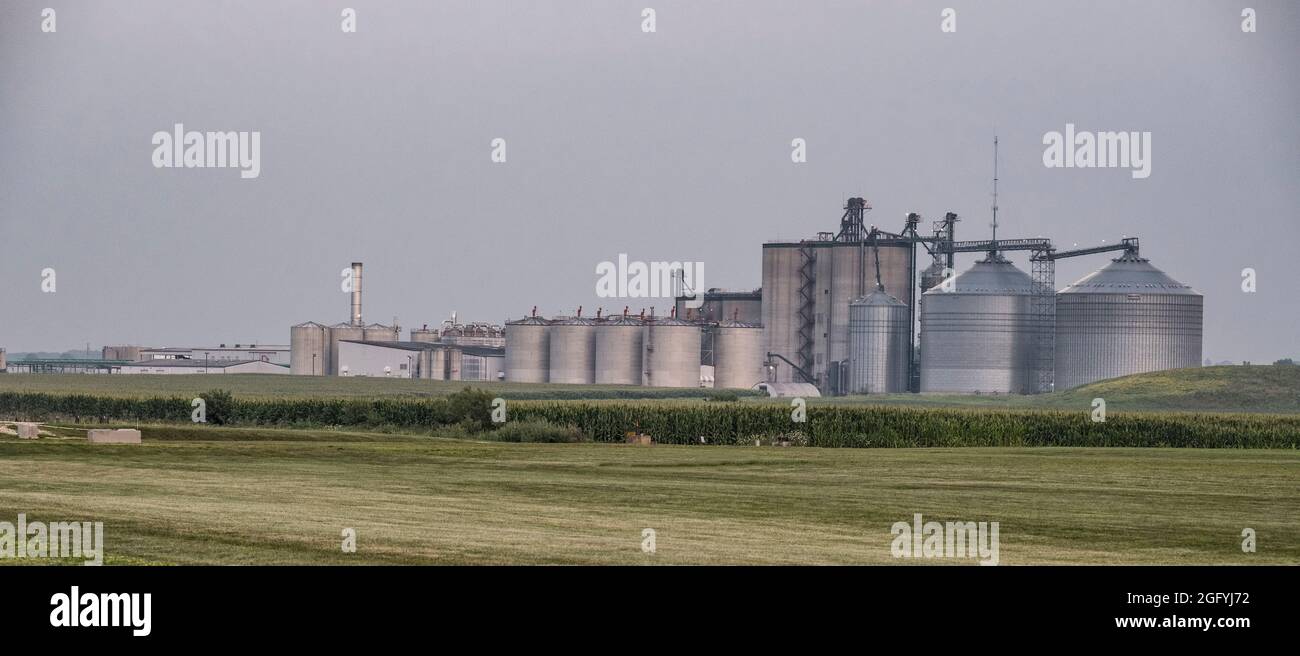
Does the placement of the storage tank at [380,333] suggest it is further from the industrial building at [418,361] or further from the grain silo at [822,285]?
the grain silo at [822,285]

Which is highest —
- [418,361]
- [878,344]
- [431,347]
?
[878,344]

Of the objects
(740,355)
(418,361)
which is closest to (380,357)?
(418,361)

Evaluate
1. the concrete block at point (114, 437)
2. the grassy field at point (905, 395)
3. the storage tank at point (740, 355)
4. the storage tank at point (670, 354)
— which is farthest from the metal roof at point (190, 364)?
the concrete block at point (114, 437)

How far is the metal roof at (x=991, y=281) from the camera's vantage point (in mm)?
135125

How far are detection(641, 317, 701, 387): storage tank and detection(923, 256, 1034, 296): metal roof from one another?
23421mm

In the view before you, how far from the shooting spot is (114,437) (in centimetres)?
5906

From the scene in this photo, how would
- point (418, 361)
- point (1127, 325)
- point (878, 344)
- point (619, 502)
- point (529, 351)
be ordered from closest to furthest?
1. point (619, 502)
2. point (1127, 325)
3. point (878, 344)
4. point (529, 351)
5. point (418, 361)

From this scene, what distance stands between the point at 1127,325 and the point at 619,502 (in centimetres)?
10360

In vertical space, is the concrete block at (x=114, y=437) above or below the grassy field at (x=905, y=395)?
above

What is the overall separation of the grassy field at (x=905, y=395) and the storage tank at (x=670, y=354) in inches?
177

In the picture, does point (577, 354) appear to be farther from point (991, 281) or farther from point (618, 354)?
point (991, 281)

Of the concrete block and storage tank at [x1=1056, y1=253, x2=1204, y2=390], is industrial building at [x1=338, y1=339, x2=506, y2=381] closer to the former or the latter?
storage tank at [x1=1056, y1=253, x2=1204, y2=390]

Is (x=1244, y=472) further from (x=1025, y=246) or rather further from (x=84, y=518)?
(x=1025, y=246)
